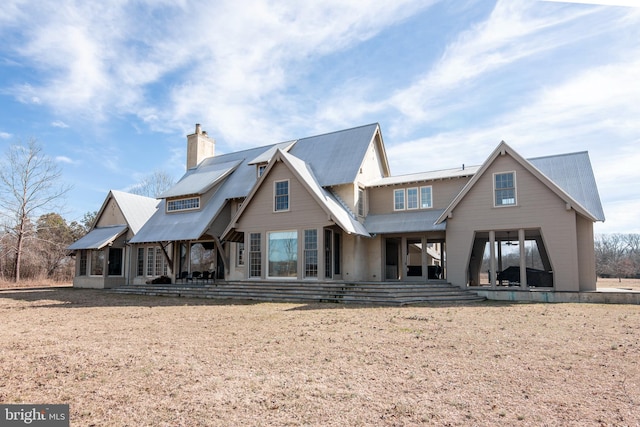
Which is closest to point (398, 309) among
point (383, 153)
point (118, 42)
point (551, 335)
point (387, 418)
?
point (551, 335)

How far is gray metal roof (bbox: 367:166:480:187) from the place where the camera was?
72.7 feet

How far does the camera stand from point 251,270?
21984 millimetres

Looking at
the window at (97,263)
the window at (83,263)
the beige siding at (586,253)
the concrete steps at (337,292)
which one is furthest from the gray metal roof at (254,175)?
the beige siding at (586,253)

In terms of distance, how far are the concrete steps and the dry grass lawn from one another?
14.9 ft

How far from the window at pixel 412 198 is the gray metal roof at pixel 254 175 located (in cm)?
315

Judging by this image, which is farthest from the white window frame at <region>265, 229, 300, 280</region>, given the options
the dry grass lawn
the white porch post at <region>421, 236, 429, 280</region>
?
the dry grass lawn

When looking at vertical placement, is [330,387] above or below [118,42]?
below

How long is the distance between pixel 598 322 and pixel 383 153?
55.2 feet

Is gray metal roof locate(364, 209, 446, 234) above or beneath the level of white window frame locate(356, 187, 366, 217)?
beneath

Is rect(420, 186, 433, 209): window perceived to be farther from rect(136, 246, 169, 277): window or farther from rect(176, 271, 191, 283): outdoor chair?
rect(136, 246, 169, 277): window

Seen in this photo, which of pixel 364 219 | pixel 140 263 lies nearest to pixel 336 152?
pixel 364 219

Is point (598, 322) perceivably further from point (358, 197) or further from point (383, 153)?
point (383, 153)

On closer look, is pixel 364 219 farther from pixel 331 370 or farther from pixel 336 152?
pixel 331 370

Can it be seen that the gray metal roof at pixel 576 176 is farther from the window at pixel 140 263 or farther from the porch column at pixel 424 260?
the window at pixel 140 263
